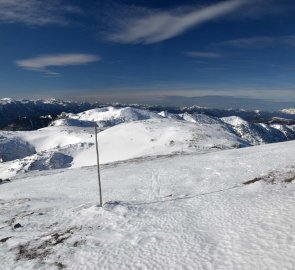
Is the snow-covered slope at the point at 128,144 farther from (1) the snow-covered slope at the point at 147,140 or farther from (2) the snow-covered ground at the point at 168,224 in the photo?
(2) the snow-covered ground at the point at 168,224

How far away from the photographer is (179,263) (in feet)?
65.2

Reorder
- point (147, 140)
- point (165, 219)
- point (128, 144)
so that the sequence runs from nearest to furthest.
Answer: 1. point (165, 219)
2. point (147, 140)
3. point (128, 144)

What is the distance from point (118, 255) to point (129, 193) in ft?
52.4

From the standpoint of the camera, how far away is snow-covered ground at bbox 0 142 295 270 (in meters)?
20.4

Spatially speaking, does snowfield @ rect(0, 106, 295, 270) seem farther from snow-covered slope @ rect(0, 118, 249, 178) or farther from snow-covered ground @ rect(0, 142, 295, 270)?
snow-covered slope @ rect(0, 118, 249, 178)

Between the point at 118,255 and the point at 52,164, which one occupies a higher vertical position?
the point at 118,255

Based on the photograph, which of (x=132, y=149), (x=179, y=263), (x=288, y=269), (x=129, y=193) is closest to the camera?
(x=288, y=269)

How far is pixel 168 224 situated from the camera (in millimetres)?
25922

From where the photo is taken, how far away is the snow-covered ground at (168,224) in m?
20.4

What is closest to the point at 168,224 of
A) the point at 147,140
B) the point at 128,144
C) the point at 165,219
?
the point at 165,219

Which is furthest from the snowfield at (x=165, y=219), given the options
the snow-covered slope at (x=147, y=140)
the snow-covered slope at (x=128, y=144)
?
the snow-covered slope at (x=128, y=144)

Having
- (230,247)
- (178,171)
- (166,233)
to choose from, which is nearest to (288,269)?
(230,247)

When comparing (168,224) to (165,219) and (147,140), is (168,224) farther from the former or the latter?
(147,140)

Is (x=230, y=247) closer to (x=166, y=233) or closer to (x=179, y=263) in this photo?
(x=179, y=263)
